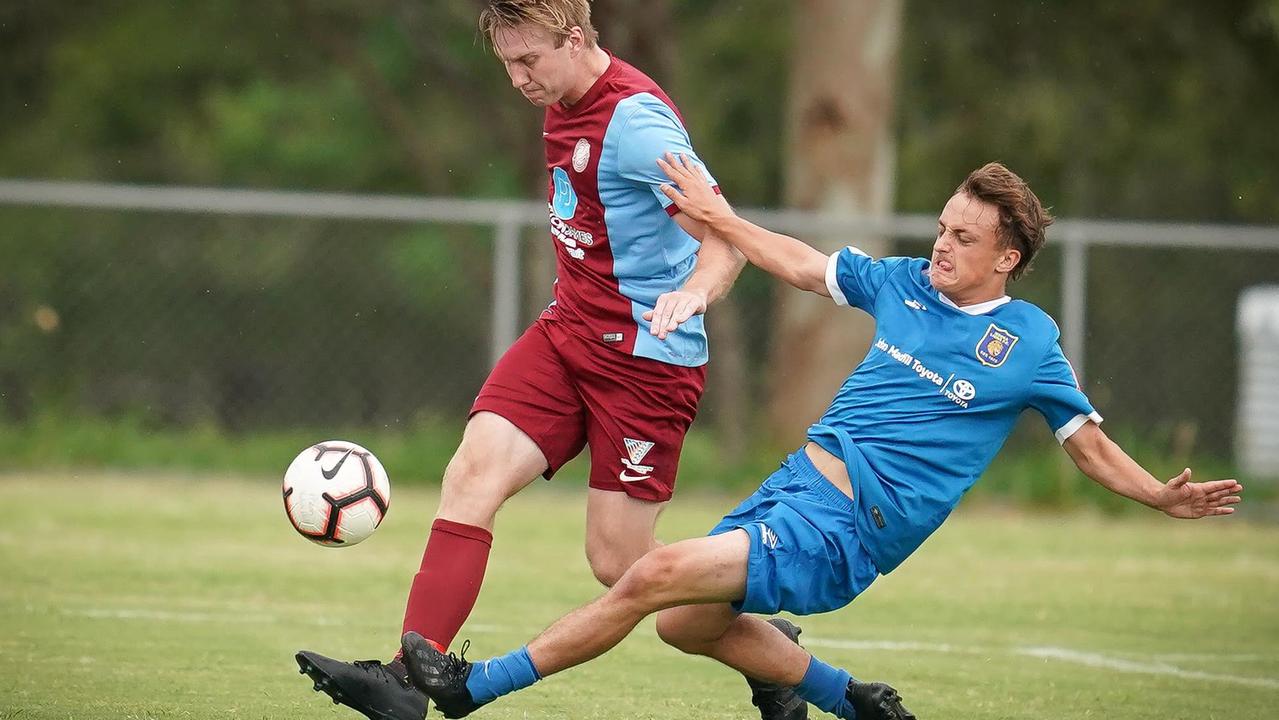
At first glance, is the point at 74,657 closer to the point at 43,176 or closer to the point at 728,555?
the point at 728,555

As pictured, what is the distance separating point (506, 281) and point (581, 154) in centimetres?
663

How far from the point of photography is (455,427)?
12.5m

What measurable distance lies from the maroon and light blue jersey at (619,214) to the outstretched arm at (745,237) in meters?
0.08

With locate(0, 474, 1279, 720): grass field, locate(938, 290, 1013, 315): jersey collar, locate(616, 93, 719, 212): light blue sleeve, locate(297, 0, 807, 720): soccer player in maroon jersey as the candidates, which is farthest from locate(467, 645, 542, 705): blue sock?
locate(938, 290, 1013, 315): jersey collar

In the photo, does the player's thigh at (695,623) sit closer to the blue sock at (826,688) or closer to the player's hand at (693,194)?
the blue sock at (826,688)

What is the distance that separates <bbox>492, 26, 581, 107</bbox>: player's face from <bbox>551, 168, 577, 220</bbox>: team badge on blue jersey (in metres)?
0.25

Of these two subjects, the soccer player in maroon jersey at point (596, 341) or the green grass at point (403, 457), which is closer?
the soccer player in maroon jersey at point (596, 341)

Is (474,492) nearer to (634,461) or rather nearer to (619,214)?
(634,461)

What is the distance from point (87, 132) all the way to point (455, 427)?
641 inches

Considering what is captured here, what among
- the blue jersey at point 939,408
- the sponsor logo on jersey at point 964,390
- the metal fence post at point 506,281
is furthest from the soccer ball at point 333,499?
the metal fence post at point 506,281

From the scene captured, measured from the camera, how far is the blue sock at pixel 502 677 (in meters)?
4.76

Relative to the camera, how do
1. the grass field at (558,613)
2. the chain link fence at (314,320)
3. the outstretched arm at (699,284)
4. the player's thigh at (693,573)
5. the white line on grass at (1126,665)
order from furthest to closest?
the chain link fence at (314,320), the white line on grass at (1126,665), the grass field at (558,613), the outstretched arm at (699,284), the player's thigh at (693,573)

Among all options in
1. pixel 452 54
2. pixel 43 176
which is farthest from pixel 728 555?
pixel 43 176

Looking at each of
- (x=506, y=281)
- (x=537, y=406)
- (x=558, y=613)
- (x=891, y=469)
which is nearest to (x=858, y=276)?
(x=891, y=469)
